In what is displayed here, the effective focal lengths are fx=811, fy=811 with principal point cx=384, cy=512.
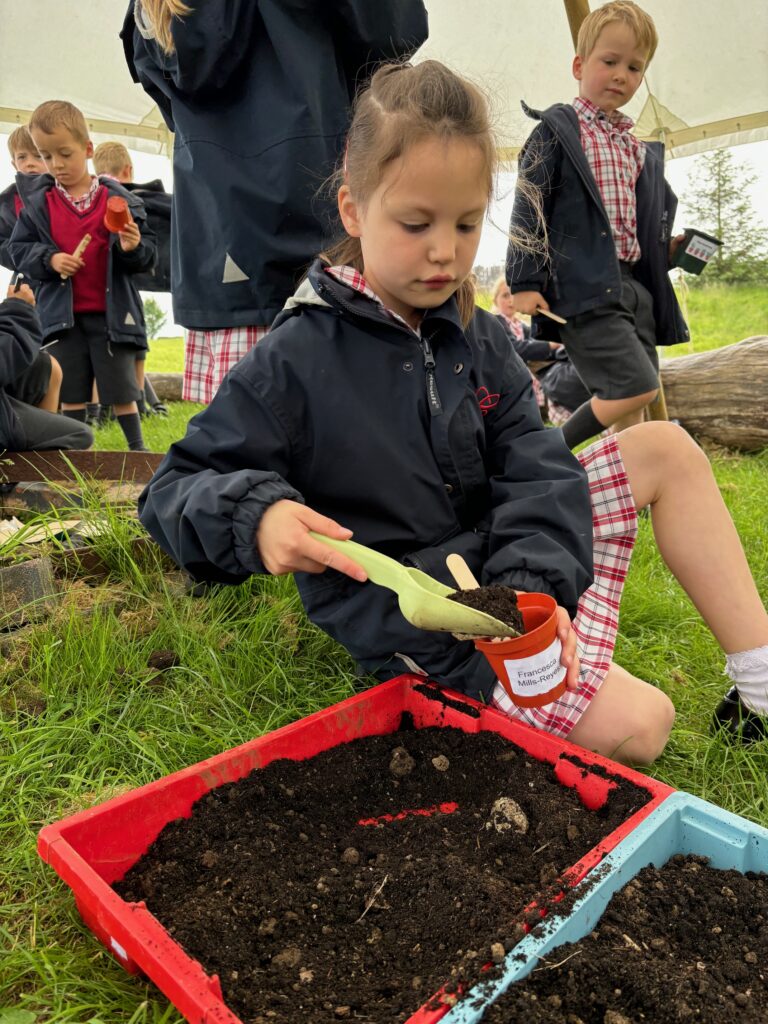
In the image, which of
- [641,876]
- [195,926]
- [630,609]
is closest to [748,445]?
[630,609]

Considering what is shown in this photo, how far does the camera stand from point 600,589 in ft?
5.23

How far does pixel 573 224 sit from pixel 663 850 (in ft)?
7.86

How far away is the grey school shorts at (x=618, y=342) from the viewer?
9.98ft

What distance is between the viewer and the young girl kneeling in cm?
136

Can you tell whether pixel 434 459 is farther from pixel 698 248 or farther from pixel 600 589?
pixel 698 248

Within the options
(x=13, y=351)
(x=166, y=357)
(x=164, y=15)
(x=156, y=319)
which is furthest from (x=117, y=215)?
(x=156, y=319)

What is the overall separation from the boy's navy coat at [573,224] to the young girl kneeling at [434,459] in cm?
148

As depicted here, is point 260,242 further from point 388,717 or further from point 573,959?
point 573,959

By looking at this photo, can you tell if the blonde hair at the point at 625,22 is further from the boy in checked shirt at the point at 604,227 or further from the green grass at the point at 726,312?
the green grass at the point at 726,312

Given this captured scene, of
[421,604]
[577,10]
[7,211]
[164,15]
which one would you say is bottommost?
[421,604]

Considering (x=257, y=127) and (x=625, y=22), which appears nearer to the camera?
(x=257, y=127)

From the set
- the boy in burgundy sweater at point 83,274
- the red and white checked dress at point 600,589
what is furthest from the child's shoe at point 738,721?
the boy in burgundy sweater at point 83,274

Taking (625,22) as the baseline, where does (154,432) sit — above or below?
below

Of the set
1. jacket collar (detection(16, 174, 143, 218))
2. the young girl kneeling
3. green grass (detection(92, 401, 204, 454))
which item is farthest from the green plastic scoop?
jacket collar (detection(16, 174, 143, 218))
